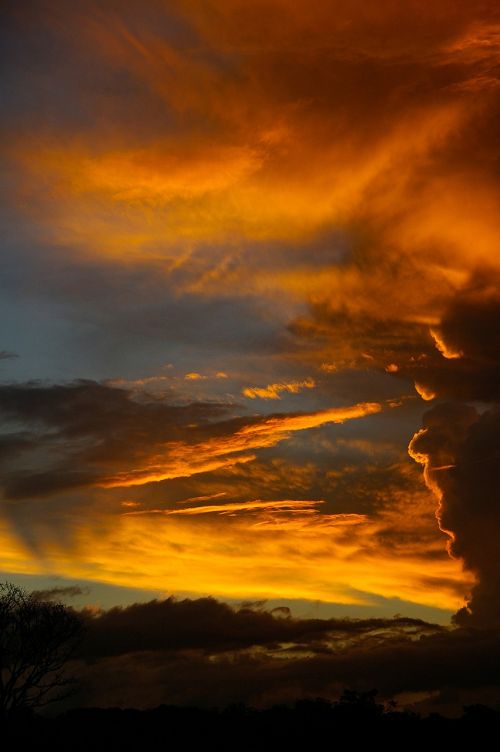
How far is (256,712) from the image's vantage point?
156 meters

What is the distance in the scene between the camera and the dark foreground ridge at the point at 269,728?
118688 millimetres

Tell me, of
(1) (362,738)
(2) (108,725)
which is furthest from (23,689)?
(2) (108,725)

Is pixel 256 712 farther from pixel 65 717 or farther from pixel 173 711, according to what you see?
pixel 65 717

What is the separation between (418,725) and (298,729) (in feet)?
61.2

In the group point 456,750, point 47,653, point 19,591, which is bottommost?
point 456,750

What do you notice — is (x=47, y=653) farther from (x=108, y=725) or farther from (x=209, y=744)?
(x=108, y=725)

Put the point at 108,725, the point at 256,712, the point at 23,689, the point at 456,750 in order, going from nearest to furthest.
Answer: the point at 23,689, the point at 456,750, the point at 108,725, the point at 256,712

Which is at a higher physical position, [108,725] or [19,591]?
[19,591]

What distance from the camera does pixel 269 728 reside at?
13375cm

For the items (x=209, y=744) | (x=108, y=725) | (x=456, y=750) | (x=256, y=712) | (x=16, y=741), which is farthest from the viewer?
(x=256, y=712)

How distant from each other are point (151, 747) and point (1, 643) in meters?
52.5

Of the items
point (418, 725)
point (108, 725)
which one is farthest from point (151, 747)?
point (418, 725)

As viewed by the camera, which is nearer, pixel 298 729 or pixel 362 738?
pixel 362 738

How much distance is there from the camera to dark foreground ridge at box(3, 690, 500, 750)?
119 metres
